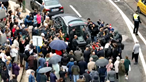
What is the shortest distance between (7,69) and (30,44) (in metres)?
2.77

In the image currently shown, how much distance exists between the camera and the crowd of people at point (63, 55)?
2023cm

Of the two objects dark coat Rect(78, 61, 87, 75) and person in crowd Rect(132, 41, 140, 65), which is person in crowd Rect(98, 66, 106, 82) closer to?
dark coat Rect(78, 61, 87, 75)

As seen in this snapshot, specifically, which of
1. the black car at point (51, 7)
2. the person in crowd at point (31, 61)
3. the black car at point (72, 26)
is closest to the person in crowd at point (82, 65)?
the person in crowd at point (31, 61)

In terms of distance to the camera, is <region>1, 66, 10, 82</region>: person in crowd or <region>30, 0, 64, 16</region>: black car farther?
<region>30, 0, 64, 16</region>: black car

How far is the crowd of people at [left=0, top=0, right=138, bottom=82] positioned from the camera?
2023 cm

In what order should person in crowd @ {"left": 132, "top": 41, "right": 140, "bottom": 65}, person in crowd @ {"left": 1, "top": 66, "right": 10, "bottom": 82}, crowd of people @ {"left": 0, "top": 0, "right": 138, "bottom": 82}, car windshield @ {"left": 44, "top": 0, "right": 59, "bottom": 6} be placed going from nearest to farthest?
1. person in crowd @ {"left": 1, "top": 66, "right": 10, "bottom": 82}
2. crowd of people @ {"left": 0, "top": 0, "right": 138, "bottom": 82}
3. person in crowd @ {"left": 132, "top": 41, "right": 140, "bottom": 65}
4. car windshield @ {"left": 44, "top": 0, "right": 59, "bottom": 6}

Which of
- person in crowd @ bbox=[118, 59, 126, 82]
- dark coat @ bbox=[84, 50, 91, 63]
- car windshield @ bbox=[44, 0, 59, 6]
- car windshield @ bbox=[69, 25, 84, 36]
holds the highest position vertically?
car windshield @ bbox=[44, 0, 59, 6]

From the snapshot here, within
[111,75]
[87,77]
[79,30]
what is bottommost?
[111,75]

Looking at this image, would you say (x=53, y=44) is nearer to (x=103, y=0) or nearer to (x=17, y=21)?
(x=17, y=21)

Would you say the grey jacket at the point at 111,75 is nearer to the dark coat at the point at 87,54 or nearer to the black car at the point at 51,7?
the dark coat at the point at 87,54

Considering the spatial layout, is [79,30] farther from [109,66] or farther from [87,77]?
[87,77]

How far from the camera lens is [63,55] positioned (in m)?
21.5

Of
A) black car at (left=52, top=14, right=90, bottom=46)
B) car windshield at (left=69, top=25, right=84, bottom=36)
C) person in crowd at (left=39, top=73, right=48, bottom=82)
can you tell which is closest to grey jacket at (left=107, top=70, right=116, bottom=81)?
person in crowd at (left=39, top=73, right=48, bottom=82)

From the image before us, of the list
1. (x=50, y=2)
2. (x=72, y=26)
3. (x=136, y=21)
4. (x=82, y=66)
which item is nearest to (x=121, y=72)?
(x=82, y=66)
